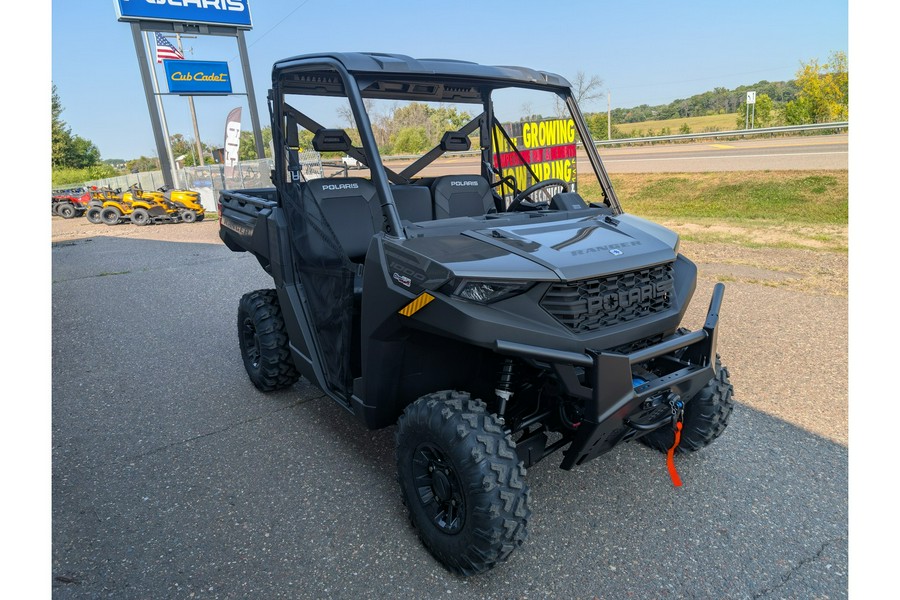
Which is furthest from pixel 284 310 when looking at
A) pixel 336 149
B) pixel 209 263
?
pixel 209 263

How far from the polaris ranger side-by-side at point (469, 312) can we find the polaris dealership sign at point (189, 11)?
17.6 metres

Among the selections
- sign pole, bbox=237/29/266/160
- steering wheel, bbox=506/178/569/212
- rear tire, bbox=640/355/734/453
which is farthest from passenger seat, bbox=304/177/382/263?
sign pole, bbox=237/29/266/160

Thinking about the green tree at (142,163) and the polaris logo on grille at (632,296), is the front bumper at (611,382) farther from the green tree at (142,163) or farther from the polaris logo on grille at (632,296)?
the green tree at (142,163)

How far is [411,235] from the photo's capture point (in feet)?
8.20

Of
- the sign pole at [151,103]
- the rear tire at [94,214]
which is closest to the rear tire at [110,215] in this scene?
the rear tire at [94,214]

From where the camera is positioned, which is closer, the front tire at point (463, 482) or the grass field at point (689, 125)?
the front tire at point (463, 482)

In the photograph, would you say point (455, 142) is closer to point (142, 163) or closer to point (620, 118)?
point (620, 118)

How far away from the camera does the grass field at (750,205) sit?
29.6 ft

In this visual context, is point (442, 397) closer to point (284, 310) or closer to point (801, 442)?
point (284, 310)

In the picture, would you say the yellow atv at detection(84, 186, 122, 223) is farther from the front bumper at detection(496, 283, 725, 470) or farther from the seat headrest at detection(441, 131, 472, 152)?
the front bumper at detection(496, 283, 725, 470)

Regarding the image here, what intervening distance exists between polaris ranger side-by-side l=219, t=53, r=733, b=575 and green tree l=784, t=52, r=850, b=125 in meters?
26.7

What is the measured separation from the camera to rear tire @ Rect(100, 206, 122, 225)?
52.7 ft

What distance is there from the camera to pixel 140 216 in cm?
1588

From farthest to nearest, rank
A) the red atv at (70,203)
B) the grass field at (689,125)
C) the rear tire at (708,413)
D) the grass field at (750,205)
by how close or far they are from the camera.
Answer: the grass field at (689,125) → the red atv at (70,203) → the grass field at (750,205) → the rear tire at (708,413)
